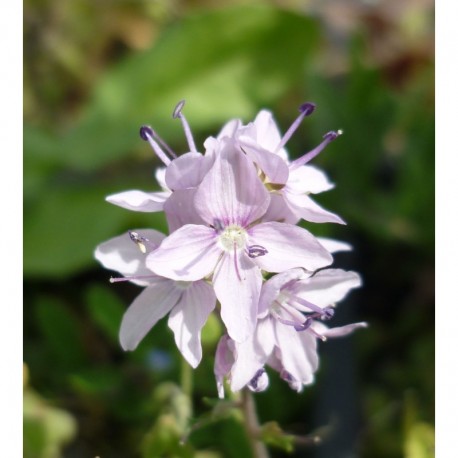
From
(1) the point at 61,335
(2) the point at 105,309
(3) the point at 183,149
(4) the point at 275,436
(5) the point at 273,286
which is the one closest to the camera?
(5) the point at 273,286

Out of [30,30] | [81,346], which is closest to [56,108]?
[30,30]

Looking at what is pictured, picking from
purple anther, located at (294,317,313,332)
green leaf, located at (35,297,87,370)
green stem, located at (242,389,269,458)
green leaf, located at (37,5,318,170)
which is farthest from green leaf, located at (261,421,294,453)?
green leaf, located at (37,5,318,170)

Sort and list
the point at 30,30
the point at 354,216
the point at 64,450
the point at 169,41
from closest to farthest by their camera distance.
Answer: the point at 64,450, the point at 354,216, the point at 169,41, the point at 30,30

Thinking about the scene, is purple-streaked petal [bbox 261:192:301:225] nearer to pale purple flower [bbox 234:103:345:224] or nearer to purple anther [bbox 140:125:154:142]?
pale purple flower [bbox 234:103:345:224]

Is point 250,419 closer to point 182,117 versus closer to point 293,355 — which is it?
point 293,355

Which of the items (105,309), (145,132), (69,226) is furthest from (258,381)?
(69,226)

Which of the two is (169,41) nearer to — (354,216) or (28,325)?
(354,216)

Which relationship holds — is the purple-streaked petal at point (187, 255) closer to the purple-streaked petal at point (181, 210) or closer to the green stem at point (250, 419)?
the purple-streaked petal at point (181, 210)
